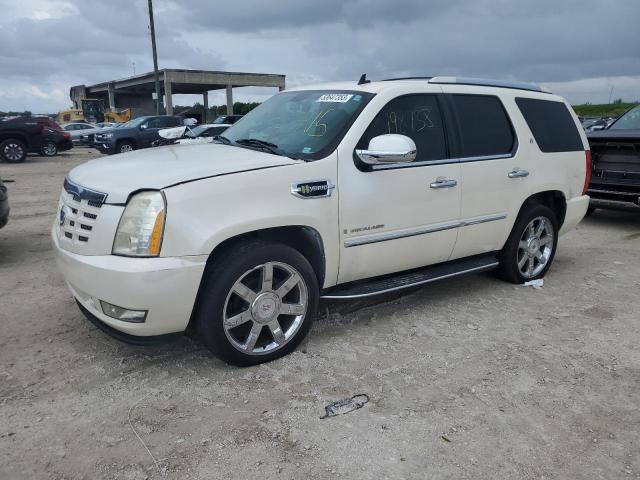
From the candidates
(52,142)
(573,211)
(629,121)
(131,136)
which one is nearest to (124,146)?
(131,136)

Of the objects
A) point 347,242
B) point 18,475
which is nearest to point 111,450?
point 18,475

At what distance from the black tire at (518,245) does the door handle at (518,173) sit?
1.09 ft

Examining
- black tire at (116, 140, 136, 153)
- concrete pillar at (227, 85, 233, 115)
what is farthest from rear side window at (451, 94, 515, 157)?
concrete pillar at (227, 85, 233, 115)

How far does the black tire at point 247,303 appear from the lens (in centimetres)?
306

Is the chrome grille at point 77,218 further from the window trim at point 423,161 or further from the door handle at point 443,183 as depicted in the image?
the door handle at point 443,183

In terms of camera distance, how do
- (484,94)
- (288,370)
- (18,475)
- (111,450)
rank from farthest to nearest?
(484,94), (288,370), (111,450), (18,475)

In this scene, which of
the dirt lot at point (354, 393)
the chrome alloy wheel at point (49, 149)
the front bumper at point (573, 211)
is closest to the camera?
the dirt lot at point (354, 393)

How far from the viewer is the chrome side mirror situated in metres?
3.36

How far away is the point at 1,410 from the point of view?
2.85 m

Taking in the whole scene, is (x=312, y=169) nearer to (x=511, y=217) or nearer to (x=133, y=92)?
(x=511, y=217)

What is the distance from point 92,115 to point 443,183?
45.3 metres

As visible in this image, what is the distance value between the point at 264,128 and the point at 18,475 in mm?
2752

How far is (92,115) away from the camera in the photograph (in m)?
43.5

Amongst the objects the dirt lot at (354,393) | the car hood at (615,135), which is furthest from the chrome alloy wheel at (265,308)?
the car hood at (615,135)
